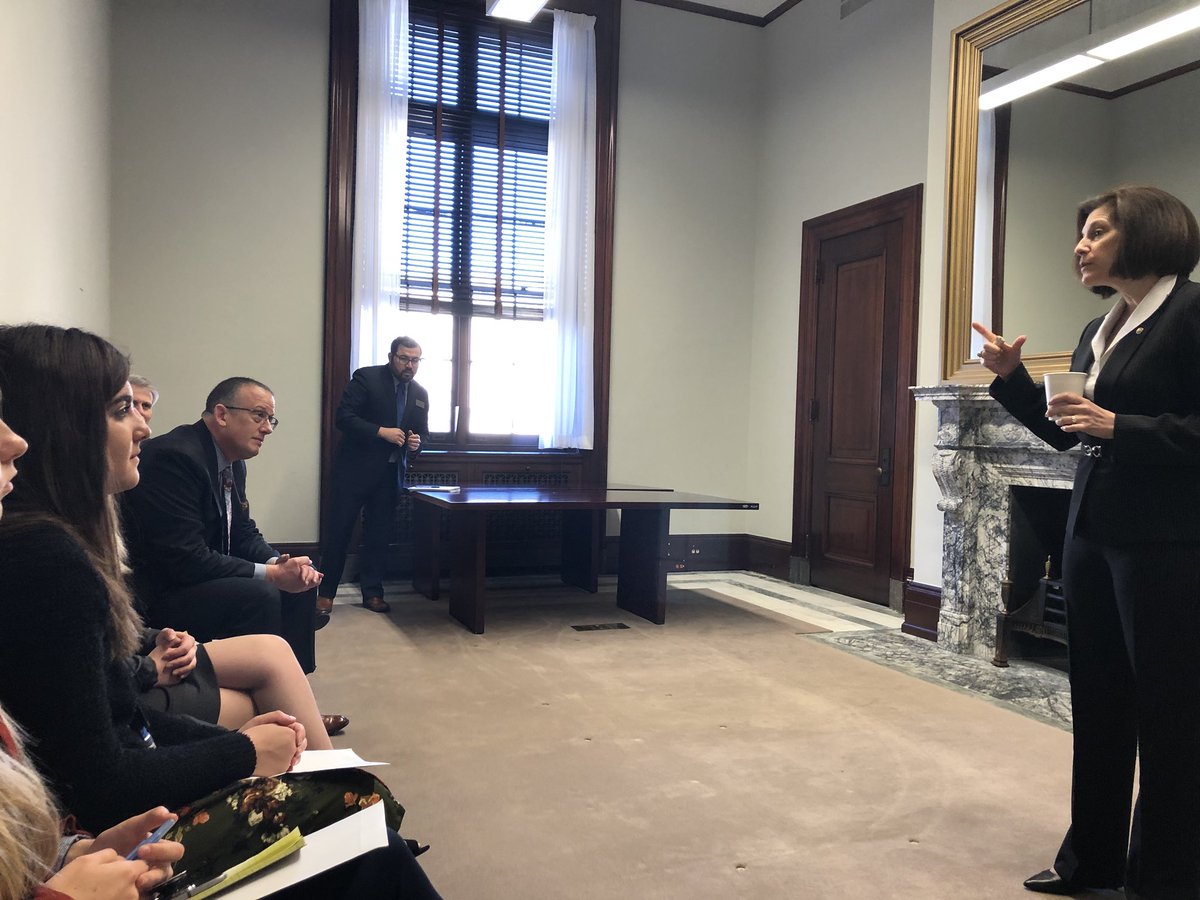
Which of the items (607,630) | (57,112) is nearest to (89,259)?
(57,112)

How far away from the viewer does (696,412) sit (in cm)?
620

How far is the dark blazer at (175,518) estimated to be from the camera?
239cm

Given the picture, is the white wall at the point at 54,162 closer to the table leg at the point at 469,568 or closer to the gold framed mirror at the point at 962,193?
the table leg at the point at 469,568

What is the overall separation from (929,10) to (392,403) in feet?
11.6

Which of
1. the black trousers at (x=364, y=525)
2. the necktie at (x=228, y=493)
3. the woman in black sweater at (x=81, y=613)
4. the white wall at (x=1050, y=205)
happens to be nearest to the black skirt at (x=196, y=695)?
the woman in black sweater at (x=81, y=613)

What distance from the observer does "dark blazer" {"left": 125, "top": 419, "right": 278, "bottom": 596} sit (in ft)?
7.84

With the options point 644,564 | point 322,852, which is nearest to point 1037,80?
point 644,564

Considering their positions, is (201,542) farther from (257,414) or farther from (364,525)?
(364,525)

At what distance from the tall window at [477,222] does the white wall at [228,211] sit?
578mm

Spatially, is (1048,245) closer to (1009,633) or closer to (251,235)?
(1009,633)

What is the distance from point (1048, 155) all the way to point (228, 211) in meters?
4.20

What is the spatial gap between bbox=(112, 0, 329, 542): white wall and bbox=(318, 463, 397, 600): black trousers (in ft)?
2.25

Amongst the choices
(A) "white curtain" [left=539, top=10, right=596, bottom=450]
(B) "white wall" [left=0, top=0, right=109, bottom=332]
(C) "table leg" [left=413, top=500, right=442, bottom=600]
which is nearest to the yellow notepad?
(B) "white wall" [left=0, top=0, right=109, bottom=332]

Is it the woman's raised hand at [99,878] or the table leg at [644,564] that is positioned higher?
the woman's raised hand at [99,878]
